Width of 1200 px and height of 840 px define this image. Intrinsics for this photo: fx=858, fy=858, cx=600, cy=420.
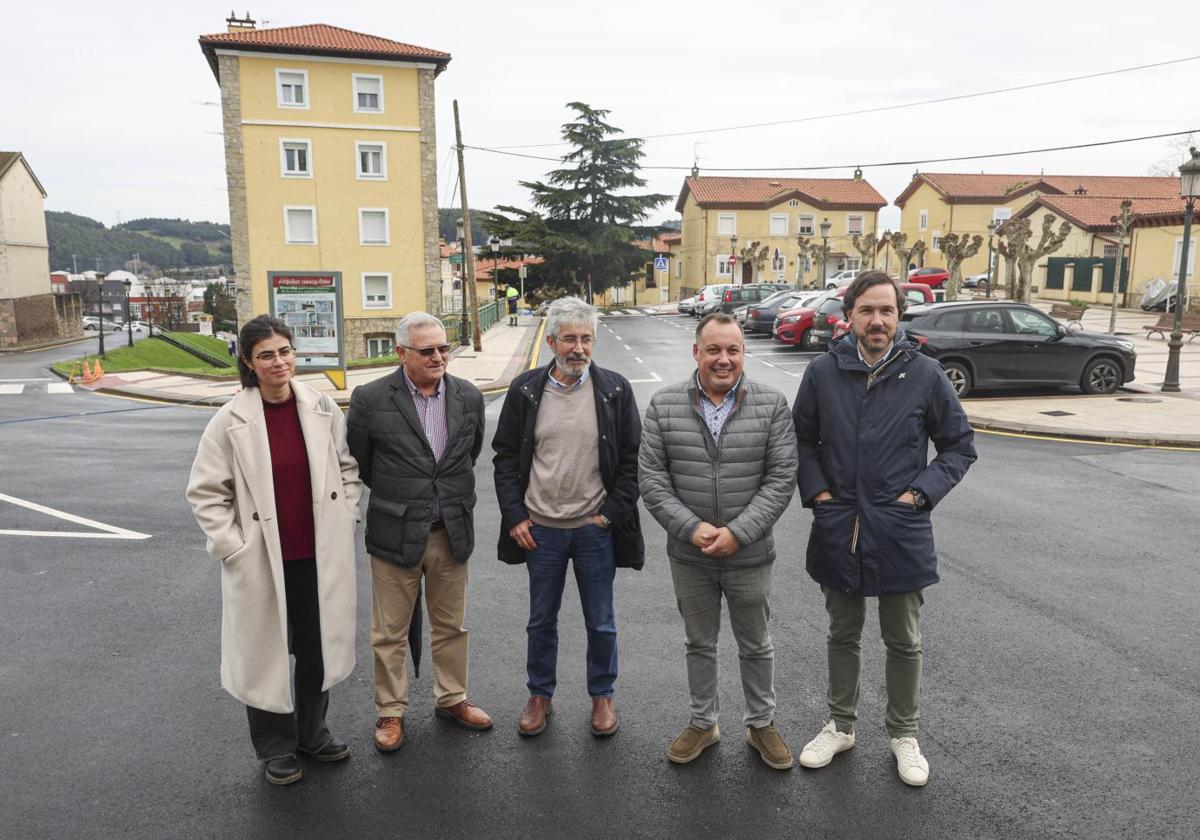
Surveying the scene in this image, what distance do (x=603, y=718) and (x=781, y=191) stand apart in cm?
6343

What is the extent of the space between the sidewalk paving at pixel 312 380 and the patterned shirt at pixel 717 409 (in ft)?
39.8

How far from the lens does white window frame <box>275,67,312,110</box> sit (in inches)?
1453

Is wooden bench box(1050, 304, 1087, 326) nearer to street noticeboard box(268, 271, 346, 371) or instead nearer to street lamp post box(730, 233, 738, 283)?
street noticeboard box(268, 271, 346, 371)

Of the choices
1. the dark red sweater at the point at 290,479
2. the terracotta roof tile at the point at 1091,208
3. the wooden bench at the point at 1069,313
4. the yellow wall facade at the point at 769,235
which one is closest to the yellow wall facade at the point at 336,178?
the wooden bench at the point at 1069,313

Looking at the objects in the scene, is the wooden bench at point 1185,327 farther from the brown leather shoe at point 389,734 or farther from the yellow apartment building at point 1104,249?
the brown leather shoe at point 389,734

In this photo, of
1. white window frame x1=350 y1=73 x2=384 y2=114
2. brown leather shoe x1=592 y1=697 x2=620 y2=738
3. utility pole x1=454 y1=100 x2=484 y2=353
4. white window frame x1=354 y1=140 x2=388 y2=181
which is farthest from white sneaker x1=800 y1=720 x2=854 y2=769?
white window frame x1=350 y1=73 x2=384 y2=114

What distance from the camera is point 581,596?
4.13m

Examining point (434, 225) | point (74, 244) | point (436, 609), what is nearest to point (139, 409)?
point (436, 609)

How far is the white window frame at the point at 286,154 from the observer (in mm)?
37188

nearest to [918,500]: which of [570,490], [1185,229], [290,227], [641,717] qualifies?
[570,490]

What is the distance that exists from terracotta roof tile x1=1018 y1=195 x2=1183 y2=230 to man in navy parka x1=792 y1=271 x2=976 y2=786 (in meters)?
41.6

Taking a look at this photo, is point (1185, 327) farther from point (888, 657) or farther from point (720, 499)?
point (720, 499)

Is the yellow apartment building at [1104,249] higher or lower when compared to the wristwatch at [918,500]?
higher

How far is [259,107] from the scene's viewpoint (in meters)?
36.8
